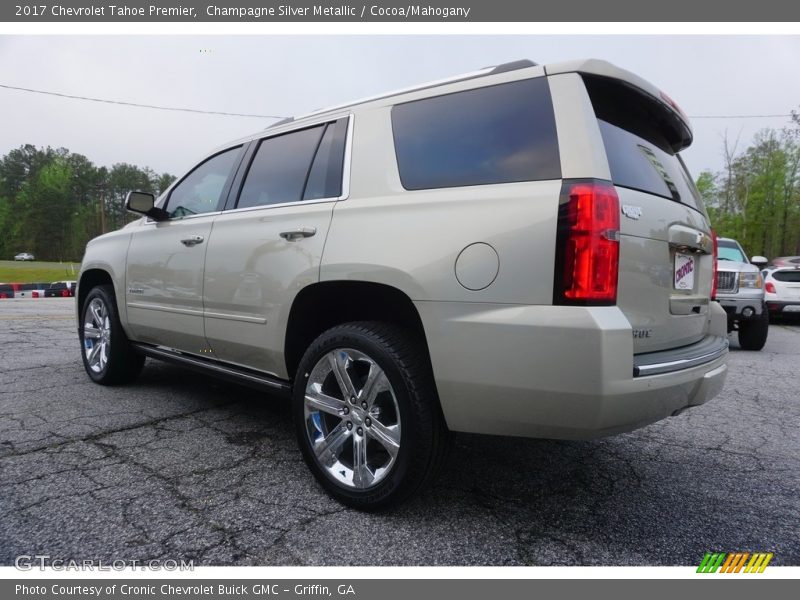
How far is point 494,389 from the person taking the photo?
1.87 m

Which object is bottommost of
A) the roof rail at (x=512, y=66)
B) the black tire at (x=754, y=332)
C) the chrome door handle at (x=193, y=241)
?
the black tire at (x=754, y=332)

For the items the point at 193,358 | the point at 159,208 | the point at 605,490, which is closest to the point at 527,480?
the point at 605,490

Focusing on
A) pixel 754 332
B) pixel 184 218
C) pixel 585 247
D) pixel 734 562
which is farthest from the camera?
pixel 754 332

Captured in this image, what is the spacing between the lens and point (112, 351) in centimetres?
404

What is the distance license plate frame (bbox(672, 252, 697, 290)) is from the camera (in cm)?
216

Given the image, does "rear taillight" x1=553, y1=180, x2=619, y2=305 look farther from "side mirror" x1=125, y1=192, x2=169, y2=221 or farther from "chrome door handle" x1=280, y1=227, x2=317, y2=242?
"side mirror" x1=125, y1=192, x2=169, y2=221

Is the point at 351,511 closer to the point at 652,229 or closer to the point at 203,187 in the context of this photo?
the point at 652,229

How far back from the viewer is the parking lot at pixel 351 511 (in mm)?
1911

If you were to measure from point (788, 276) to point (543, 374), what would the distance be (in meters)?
11.4

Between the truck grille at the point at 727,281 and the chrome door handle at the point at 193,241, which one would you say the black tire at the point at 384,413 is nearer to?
the chrome door handle at the point at 193,241

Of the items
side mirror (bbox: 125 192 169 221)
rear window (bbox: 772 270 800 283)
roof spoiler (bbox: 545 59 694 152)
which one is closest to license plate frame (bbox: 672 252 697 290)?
roof spoiler (bbox: 545 59 694 152)

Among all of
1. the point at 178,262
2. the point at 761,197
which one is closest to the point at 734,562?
the point at 178,262

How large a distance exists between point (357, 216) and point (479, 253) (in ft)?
2.25

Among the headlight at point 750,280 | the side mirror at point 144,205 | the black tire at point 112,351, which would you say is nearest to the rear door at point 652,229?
the side mirror at point 144,205
